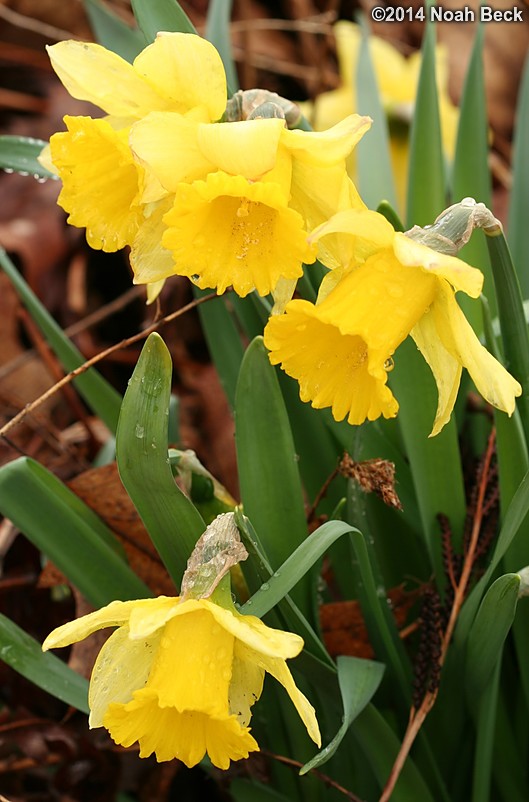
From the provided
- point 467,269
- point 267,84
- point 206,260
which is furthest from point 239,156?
point 267,84

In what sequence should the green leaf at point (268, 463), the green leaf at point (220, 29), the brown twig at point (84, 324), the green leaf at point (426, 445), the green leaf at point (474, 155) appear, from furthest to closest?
the brown twig at point (84, 324)
the green leaf at point (220, 29)
the green leaf at point (474, 155)
the green leaf at point (426, 445)
the green leaf at point (268, 463)

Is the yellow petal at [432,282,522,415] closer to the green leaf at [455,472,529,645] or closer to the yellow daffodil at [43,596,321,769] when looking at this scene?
the green leaf at [455,472,529,645]

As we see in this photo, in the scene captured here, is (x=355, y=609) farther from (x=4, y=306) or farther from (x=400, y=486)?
(x=4, y=306)

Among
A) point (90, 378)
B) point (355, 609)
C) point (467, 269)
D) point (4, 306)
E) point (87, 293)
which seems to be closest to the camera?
point (467, 269)

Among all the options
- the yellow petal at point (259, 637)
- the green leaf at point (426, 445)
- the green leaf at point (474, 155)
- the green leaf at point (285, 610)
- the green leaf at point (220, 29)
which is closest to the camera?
the yellow petal at point (259, 637)

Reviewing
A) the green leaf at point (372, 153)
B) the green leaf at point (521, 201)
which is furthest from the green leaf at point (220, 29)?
the green leaf at point (521, 201)

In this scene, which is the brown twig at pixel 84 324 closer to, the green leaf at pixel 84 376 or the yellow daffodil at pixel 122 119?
the green leaf at pixel 84 376
